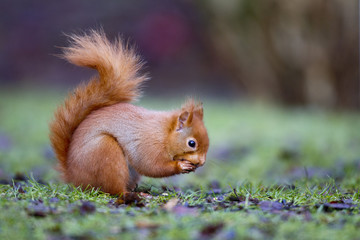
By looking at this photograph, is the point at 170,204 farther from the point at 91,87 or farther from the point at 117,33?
the point at 117,33

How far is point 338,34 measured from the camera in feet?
25.0

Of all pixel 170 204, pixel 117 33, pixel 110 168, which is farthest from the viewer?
pixel 117 33

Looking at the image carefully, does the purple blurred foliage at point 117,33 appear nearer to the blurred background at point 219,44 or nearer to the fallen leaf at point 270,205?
the blurred background at point 219,44

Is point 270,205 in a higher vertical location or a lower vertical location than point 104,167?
lower

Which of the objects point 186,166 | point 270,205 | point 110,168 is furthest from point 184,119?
point 270,205

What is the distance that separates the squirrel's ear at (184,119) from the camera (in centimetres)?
284

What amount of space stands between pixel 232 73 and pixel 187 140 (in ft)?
21.5

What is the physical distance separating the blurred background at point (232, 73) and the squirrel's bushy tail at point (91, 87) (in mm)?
410

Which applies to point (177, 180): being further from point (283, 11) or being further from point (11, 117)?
point (283, 11)

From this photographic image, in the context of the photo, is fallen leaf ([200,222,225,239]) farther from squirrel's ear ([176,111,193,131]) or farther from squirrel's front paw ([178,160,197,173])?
squirrel's ear ([176,111,193,131])

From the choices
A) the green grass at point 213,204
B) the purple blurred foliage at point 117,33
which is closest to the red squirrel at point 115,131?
the green grass at point 213,204

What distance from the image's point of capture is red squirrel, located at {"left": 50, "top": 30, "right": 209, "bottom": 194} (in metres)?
2.69

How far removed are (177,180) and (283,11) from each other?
4325mm

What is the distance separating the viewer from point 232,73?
30.3 feet
